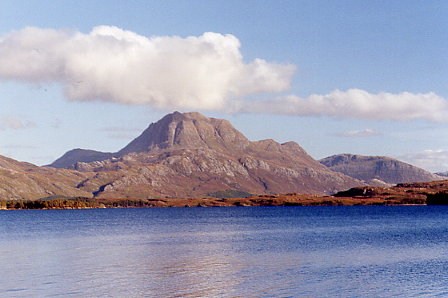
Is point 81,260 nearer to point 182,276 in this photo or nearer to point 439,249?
point 182,276

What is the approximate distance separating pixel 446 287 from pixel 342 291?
1173 centimetres

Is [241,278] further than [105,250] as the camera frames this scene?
No

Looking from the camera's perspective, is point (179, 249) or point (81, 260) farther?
point (179, 249)

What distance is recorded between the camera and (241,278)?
69.2 meters

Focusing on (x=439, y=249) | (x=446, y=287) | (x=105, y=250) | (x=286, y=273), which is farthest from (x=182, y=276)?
(x=439, y=249)

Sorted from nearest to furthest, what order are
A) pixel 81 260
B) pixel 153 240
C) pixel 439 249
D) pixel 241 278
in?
pixel 241 278, pixel 81 260, pixel 439 249, pixel 153 240

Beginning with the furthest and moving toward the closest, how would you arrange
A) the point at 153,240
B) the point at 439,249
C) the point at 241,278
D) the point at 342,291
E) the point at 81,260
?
the point at 153,240 < the point at 439,249 < the point at 81,260 < the point at 241,278 < the point at 342,291

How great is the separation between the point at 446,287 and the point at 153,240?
7860 centimetres

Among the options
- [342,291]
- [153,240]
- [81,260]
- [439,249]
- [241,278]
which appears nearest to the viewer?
[342,291]

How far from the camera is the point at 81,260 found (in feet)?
295

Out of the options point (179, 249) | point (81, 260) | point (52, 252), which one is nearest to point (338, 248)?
point (179, 249)

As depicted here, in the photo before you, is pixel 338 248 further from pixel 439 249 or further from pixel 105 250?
pixel 105 250

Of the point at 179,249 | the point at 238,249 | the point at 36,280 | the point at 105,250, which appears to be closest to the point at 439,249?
the point at 238,249

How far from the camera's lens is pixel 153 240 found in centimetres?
12950
